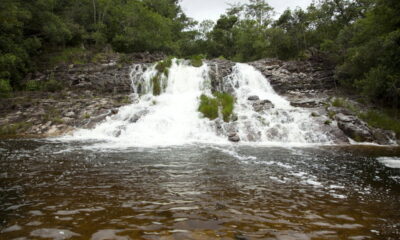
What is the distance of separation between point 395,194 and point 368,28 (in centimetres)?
1855

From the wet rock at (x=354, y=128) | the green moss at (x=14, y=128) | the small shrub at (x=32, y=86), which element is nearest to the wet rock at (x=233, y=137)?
the wet rock at (x=354, y=128)

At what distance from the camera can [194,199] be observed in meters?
4.83

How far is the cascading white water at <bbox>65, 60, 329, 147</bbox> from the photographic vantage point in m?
14.8

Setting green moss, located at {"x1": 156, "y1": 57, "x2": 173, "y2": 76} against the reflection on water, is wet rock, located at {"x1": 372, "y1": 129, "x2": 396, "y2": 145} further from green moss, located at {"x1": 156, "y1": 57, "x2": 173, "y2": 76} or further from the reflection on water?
green moss, located at {"x1": 156, "y1": 57, "x2": 173, "y2": 76}

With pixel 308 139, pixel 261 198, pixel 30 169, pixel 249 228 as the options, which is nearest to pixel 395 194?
pixel 261 198

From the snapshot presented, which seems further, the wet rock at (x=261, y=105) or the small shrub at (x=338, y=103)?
the small shrub at (x=338, y=103)

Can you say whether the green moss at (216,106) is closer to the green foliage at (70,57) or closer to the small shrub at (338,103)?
the small shrub at (338,103)

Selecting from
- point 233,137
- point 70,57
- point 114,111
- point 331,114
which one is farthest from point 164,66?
point 331,114

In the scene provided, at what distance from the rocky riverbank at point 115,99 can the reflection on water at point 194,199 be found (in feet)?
23.8

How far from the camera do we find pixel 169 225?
3.68 metres

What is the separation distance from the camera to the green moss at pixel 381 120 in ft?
53.0

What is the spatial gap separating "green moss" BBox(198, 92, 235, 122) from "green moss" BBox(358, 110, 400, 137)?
841 centimetres

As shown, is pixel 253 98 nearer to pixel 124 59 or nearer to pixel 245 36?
pixel 124 59

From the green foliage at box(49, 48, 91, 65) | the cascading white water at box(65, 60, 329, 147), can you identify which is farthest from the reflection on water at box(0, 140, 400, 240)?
the green foliage at box(49, 48, 91, 65)
